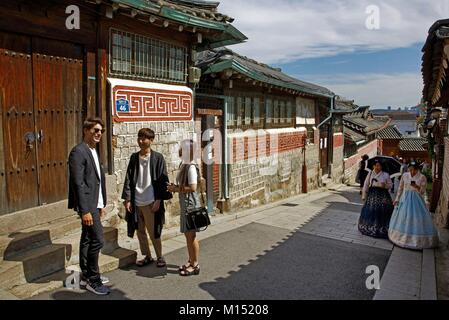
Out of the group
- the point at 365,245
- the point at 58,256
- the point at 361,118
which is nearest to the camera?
the point at 58,256

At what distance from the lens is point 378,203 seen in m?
7.94

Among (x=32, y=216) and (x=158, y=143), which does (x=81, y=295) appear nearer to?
(x=32, y=216)

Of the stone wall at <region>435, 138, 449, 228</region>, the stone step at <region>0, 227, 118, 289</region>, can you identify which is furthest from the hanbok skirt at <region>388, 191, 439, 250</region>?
the stone step at <region>0, 227, 118, 289</region>

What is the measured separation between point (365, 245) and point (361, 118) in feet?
93.2

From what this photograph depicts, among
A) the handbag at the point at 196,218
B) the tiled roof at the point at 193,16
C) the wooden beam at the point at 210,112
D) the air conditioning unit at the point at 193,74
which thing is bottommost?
the handbag at the point at 196,218

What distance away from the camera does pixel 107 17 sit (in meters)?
5.89

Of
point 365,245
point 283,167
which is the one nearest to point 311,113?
point 283,167

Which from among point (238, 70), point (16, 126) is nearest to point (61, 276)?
point (16, 126)

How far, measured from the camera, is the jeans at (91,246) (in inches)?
171

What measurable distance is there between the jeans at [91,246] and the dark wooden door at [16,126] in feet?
4.62

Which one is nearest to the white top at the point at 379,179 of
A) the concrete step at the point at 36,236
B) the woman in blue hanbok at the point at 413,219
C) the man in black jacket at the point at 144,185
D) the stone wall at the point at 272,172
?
the woman in blue hanbok at the point at 413,219

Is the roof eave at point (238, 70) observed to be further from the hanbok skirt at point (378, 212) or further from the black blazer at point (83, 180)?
the black blazer at point (83, 180)

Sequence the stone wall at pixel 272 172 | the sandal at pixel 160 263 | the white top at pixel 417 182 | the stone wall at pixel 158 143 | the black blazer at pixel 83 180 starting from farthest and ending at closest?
the stone wall at pixel 272 172, the white top at pixel 417 182, the stone wall at pixel 158 143, the sandal at pixel 160 263, the black blazer at pixel 83 180
